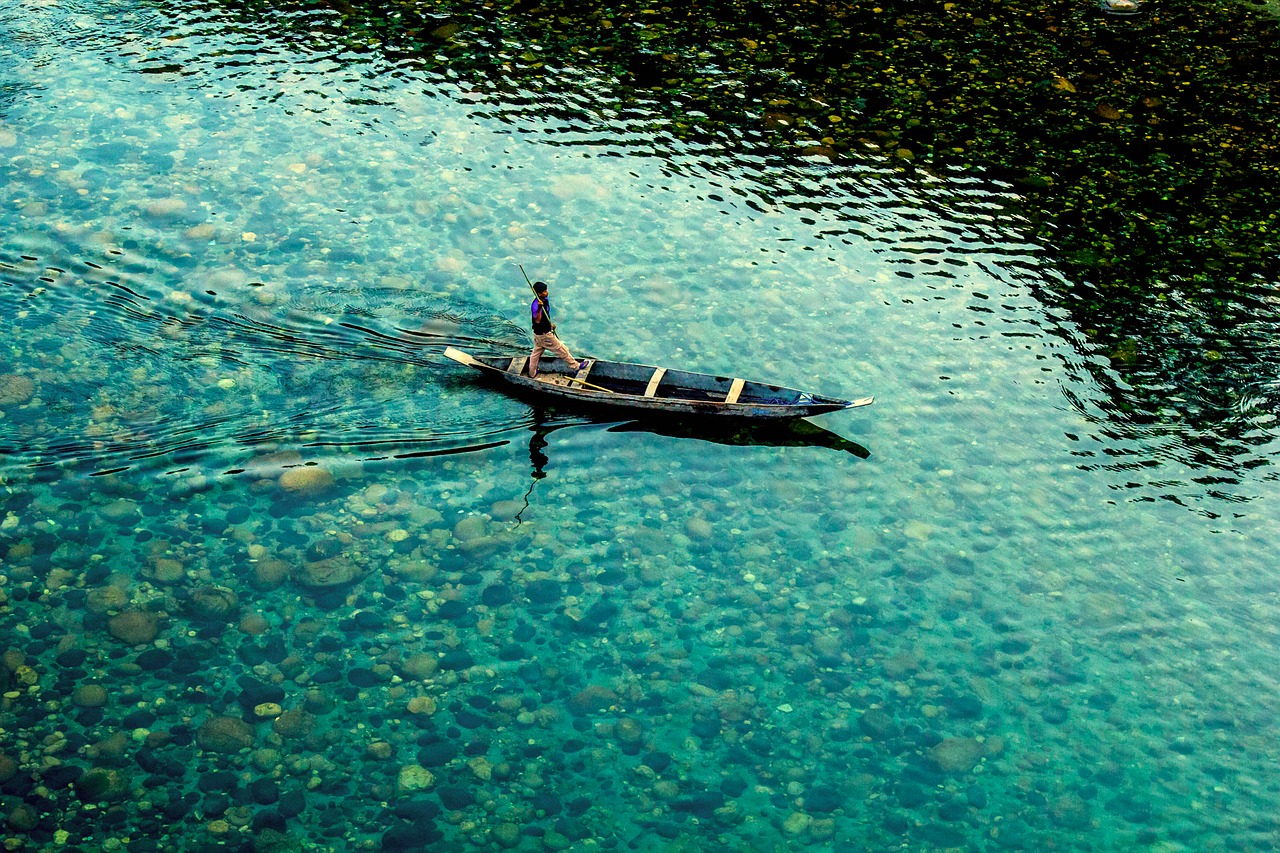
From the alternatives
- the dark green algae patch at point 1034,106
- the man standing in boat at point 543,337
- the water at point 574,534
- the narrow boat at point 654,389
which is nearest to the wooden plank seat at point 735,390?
the narrow boat at point 654,389

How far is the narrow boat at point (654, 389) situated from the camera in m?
19.8

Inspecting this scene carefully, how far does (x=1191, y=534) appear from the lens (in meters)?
18.9

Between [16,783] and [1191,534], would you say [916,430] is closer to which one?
[1191,534]

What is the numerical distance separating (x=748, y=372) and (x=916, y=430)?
11.3 feet

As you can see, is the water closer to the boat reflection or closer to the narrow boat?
the boat reflection

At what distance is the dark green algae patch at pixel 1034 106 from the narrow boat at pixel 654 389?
→ 679 cm

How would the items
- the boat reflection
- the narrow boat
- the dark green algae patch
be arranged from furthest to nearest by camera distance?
1. the dark green algae patch
2. the boat reflection
3. the narrow boat

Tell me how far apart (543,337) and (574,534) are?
4.19m

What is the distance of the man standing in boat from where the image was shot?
2000 centimetres

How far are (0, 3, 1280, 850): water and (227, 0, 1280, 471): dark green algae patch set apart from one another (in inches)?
59.7

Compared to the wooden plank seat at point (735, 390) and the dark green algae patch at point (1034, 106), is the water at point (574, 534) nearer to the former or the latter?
the wooden plank seat at point (735, 390)

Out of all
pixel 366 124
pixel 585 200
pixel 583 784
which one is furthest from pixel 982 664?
pixel 366 124

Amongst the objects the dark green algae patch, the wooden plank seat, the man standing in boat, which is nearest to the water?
the wooden plank seat

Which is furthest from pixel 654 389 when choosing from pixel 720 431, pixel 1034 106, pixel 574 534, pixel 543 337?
pixel 1034 106
